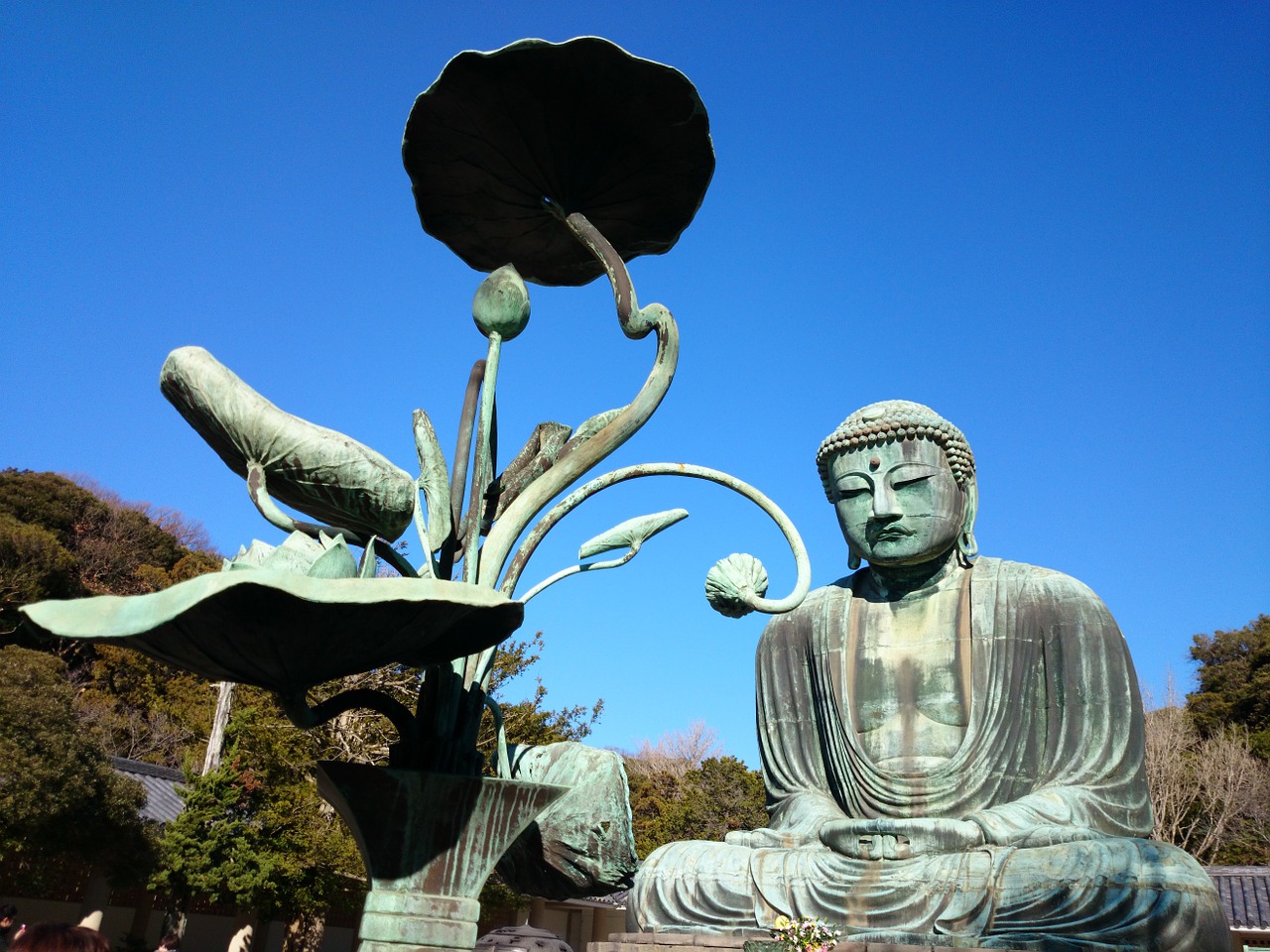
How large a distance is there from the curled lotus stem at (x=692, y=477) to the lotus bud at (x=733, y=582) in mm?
592

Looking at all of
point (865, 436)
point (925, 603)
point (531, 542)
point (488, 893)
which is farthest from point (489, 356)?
point (488, 893)

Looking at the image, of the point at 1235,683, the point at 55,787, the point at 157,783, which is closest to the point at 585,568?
the point at 55,787

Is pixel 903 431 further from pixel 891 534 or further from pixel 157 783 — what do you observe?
pixel 157 783

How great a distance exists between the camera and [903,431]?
644 cm

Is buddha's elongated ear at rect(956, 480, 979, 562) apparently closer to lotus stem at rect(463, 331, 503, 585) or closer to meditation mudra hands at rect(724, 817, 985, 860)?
meditation mudra hands at rect(724, 817, 985, 860)

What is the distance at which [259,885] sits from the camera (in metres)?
14.3

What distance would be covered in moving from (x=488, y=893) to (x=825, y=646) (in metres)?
11.8

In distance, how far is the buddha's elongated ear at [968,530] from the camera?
259 inches

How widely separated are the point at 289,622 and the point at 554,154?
8.52ft

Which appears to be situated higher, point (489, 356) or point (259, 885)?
point (489, 356)

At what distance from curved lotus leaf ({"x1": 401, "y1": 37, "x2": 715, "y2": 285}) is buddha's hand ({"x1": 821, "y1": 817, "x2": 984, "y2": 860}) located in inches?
121

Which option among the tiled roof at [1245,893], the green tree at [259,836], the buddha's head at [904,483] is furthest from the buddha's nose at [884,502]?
the tiled roof at [1245,893]

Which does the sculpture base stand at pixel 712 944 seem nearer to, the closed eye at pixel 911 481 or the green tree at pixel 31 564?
the closed eye at pixel 911 481

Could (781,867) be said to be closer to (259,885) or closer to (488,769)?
(488,769)
